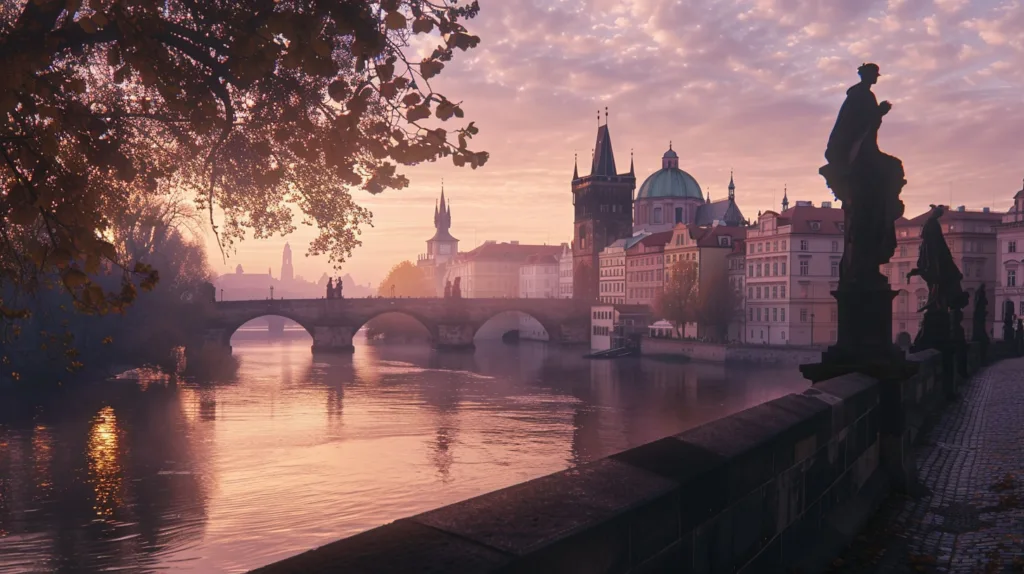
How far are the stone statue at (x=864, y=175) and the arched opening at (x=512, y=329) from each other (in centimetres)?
10626

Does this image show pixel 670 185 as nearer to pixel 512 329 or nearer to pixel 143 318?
pixel 512 329

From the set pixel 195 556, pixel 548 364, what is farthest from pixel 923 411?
pixel 548 364

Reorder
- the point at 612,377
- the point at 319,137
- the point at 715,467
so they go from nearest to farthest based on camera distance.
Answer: the point at 715,467 < the point at 319,137 < the point at 612,377

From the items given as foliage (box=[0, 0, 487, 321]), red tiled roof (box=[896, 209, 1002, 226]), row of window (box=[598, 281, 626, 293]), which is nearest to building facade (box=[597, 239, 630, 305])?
row of window (box=[598, 281, 626, 293])

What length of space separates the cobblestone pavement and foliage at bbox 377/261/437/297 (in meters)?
153

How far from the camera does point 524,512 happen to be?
313cm

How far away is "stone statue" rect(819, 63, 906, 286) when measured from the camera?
9.61 m

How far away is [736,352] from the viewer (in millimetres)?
71812

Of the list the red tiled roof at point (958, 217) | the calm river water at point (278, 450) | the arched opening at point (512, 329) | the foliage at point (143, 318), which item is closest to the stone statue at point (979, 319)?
the calm river water at point (278, 450)

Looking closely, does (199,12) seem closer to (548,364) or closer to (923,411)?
(923,411)

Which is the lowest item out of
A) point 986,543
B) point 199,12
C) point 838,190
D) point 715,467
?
point 986,543

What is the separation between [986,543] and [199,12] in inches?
268

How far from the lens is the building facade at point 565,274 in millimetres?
137625

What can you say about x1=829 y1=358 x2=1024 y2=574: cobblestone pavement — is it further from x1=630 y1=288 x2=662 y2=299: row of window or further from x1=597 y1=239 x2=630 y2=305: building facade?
x1=597 y1=239 x2=630 y2=305: building facade
